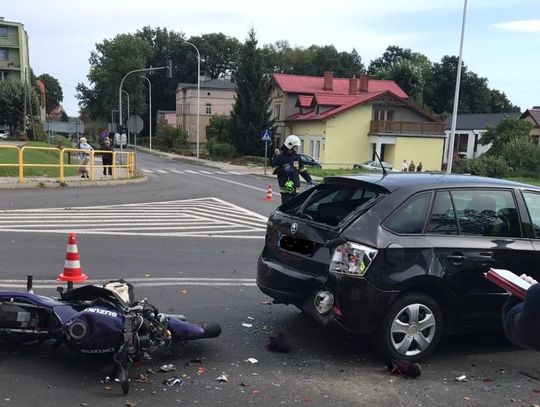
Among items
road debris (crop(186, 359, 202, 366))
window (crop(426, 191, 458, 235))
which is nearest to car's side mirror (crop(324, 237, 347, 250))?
window (crop(426, 191, 458, 235))

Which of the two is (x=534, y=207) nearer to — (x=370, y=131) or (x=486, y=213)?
(x=486, y=213)

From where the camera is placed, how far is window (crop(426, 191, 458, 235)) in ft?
15.3

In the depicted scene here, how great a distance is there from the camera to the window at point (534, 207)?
504 cm

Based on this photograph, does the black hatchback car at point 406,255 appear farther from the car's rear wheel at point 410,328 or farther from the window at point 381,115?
the window at point 381,115

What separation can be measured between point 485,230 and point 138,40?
338ft

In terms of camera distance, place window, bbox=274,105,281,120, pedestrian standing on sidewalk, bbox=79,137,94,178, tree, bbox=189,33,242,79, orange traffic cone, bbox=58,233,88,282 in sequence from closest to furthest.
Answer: orange traffic cone, bbox=58,233,88,282
pedestrian standing on sidewalk, bbox=79,137,94,178
window, bbox=274,105,281,120
tree, bbox=189,33,242,79

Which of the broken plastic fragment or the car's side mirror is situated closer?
the broken plastic fragment

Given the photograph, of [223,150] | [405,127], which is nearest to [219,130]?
[223,150]

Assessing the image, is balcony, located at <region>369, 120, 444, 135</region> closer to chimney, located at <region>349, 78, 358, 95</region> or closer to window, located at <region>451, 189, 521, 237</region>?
chimney, located at <region>349, 78, 358, 95</region>

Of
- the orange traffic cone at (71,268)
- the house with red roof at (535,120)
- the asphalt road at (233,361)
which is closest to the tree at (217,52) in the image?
the house with red roof at (535,120)

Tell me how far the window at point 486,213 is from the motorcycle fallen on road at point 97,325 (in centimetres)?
251

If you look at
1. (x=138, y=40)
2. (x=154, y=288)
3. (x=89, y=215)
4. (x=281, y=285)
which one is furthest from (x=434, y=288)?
(x=138, y=40)

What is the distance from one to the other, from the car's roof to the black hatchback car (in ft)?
0.04

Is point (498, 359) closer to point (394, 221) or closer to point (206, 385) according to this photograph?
point (394, 221)
